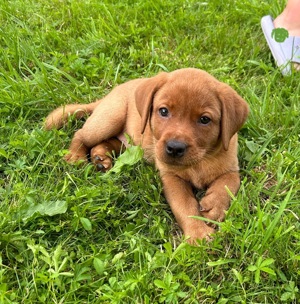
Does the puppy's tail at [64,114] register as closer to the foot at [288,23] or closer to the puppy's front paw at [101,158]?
the puppy's front paw at [101,158]

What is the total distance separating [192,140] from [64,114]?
1365mm

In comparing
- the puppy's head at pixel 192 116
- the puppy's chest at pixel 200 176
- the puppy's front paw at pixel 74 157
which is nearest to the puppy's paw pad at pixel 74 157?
the puppy's front paw at pixel 74 157

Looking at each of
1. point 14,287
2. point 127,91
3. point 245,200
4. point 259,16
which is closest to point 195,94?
point 245,200

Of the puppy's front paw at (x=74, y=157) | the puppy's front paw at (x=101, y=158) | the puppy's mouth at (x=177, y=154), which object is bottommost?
the puppy's front paw at (x=101, y=158)

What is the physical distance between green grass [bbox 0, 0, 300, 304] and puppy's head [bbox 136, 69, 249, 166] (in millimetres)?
373

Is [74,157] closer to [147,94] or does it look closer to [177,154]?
[147,94]

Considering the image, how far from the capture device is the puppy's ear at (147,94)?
11.6ft

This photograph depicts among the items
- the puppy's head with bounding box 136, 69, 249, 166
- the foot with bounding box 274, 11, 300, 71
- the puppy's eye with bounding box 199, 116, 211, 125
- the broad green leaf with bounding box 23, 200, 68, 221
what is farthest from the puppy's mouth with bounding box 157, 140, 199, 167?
the foot with bounding box 274, 11, 300, 71

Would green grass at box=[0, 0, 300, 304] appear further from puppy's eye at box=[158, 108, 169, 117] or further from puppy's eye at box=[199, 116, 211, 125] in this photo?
puppy's eye at box=[199, 116, 211, 125]

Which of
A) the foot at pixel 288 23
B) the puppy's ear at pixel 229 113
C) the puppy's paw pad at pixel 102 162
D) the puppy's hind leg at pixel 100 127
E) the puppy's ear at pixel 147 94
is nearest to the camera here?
the puppy's ear at pixel 229 113

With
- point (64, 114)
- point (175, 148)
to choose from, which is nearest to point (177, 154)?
point (175, 148)

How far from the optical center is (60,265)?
9.26 feet

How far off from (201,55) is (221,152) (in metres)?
1.89

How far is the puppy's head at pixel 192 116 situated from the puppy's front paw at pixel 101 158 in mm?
552
